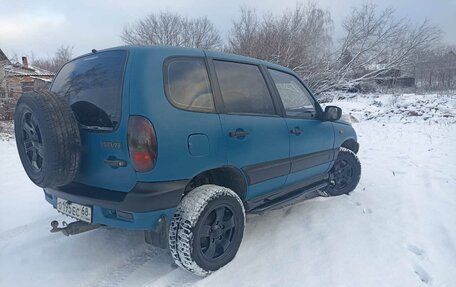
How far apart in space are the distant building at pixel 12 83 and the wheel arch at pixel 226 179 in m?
8.37

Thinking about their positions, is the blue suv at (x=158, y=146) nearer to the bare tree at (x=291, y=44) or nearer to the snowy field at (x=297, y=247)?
the snowy field at (x=297, y=247)

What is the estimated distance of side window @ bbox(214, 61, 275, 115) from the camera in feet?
9.24

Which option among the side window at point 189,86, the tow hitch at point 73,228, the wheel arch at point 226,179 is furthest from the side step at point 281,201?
the tow hitch at point 73,228

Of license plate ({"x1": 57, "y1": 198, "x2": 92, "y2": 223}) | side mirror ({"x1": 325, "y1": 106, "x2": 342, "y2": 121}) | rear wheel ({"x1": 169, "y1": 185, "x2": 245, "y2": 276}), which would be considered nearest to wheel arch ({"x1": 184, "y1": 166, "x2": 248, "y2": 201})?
rear wheel ({"x1": 169, "y1": 185, "x2": 245, "y2": 276})

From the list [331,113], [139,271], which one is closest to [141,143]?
[139,271]

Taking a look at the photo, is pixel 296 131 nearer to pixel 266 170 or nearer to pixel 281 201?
pixel 266 170

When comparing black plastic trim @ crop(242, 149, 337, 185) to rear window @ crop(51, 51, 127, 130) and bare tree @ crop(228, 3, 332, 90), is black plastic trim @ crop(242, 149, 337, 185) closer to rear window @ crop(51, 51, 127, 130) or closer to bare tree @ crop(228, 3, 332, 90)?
rear window @ crop(51, 51, 127, 130)

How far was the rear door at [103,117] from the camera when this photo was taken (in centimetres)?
229

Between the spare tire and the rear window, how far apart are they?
141mm

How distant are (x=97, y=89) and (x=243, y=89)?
127cm

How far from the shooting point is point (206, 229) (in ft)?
8.46

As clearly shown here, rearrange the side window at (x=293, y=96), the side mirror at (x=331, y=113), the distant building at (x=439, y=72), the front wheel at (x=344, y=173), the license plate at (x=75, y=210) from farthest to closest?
the distant building at (x=439, y=72)
the front wheel at (x=344, y=173)
the side mirror at (x=331, y=113)
the side window at (x=293, y=96)
the license plate at (x=75, y=210)

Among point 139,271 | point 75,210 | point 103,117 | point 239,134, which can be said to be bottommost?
point 139,271

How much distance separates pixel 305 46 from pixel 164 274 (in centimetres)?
1711
